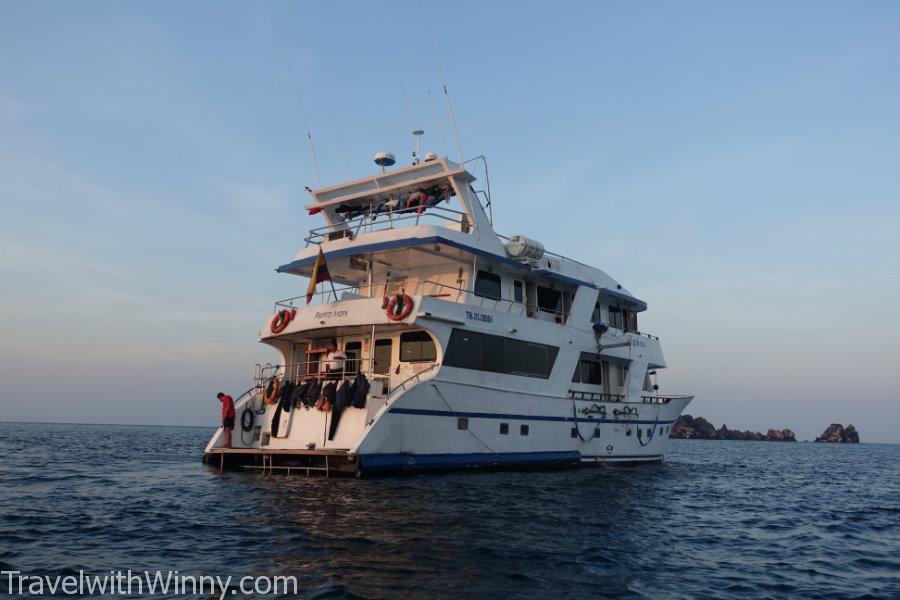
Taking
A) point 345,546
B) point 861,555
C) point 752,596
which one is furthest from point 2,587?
point 861,555

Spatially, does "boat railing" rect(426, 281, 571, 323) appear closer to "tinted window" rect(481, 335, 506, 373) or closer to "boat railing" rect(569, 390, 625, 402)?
"tinted window" rect(481, 335, 506, 373)

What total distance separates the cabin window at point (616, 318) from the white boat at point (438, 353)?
82 centimetres

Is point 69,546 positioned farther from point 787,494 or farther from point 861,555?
point 787,494

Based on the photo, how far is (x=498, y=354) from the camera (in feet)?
58.2

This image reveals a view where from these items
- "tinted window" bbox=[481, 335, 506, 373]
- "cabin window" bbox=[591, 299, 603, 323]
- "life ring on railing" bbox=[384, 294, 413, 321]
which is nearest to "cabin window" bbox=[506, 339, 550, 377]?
"tinted window" bbox=[481, 335, 506, 373]

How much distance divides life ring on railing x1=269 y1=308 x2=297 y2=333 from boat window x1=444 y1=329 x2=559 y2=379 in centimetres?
471

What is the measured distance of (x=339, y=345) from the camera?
18656 millimetres

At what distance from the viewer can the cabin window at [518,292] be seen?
19973mm

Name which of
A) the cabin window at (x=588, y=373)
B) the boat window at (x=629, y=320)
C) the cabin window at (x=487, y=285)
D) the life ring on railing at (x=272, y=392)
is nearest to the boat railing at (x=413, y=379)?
the cabin window at (x=487, y=285)

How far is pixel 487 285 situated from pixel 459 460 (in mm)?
5316

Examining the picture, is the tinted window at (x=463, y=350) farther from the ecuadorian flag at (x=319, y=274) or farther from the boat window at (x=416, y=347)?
the ecuadorian flag at (x=319, y=274)
